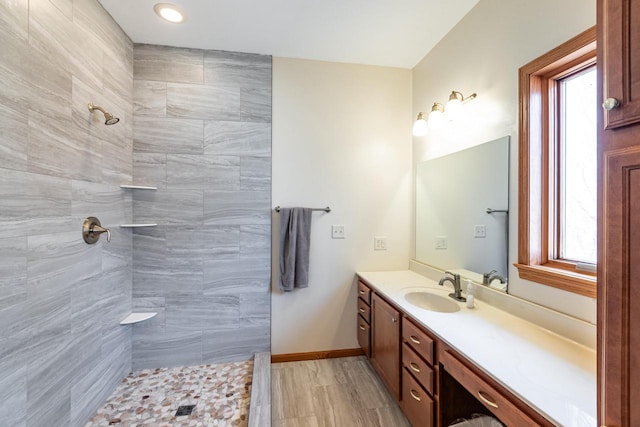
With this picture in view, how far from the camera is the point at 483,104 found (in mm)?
1728

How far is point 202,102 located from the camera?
2.25 m

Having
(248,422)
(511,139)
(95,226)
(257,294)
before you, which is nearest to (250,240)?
(257,294)

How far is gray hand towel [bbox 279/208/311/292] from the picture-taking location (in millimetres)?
2295

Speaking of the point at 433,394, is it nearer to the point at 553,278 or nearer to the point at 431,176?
the point at 553,278

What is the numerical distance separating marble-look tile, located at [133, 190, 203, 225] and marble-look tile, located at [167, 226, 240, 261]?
8 cm

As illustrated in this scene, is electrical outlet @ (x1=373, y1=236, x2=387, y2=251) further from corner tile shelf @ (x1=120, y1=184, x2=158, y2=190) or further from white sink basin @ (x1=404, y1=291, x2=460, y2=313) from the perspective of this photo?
corner tile shelf @ (x1=120, y1=184, x2=158, y2=190)

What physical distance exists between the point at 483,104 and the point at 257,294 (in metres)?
2.14

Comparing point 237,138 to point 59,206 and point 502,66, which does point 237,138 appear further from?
point 502,66

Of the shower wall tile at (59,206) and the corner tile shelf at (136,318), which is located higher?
the shower wall tile at (59,206)

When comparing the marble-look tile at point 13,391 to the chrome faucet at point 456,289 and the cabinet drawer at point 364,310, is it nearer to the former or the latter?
the cabinet drawer at point 364,310

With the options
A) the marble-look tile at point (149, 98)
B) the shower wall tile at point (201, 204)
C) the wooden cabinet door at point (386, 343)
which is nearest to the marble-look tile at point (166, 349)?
the shower wall tile at point (201, 204)

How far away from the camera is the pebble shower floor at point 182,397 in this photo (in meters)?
1.72

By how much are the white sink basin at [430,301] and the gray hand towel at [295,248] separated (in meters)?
0.84

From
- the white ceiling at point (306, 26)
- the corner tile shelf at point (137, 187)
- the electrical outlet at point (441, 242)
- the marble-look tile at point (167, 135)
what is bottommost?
the electrical outlet at point (441, 242)
